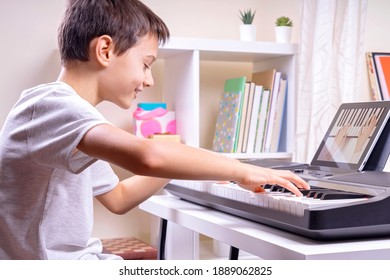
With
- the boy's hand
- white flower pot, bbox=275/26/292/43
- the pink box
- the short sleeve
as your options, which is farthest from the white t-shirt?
white flower pot, bbox=275/26/292/43

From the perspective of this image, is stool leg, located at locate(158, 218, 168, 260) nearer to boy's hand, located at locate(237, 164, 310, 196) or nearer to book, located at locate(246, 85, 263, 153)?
book, located at locate(246, 85, 263, 153)

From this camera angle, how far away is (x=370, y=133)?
1.29m

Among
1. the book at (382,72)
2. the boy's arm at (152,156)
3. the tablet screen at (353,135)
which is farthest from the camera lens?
the book at (382,72)

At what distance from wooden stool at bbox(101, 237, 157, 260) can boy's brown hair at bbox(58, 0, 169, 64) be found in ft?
2.94

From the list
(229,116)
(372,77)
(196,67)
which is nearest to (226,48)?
(196,67)

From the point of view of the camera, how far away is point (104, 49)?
45.3 inches

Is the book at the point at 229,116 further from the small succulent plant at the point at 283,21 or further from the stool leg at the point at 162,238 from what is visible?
the stool leg at the point at 162,238

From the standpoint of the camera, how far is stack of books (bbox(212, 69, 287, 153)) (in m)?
2.10

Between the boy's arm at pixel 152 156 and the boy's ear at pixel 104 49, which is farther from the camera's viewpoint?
the boy's ear at pixel 104 49

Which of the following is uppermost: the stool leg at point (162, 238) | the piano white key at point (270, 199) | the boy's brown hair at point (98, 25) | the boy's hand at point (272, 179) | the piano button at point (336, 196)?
the boy's brown hair at point (98, 25)

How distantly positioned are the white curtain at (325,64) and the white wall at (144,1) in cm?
25

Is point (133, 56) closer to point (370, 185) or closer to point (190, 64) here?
point (370, 185)

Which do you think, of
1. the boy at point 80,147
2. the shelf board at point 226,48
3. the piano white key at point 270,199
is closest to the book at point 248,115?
A: the shelf board at point 226,48

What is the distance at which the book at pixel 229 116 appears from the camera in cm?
210
